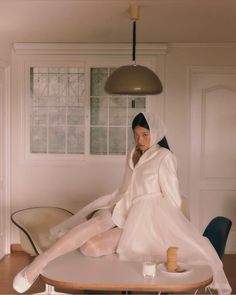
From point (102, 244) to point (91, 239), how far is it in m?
0.08

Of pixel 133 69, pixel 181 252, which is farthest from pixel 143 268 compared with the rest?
pixel 133 69

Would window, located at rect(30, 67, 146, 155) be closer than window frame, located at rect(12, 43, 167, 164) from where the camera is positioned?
No

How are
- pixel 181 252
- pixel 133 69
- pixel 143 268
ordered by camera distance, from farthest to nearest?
1. pixel 133 69
2. pixel 181 252
3. pixel 143 268

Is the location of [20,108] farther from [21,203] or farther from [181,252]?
[181,252]

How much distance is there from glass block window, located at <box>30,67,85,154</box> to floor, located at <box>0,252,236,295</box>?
1.25m

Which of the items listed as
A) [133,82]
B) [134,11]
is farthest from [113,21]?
[133,82]

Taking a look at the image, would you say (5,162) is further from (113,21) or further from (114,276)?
(114,276)

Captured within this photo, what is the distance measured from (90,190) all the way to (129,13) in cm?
249

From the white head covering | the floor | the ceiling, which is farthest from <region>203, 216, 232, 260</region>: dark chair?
the ceiling

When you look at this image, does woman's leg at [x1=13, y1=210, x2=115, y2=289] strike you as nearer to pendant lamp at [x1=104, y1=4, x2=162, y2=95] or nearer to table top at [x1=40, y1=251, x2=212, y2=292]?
table top at [x1=40, y1=251, x2=212, y2=292]

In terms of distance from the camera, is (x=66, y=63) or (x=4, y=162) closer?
(x=4, y=162)

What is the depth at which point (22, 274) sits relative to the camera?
3068mm

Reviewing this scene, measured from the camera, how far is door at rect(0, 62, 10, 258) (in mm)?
5777

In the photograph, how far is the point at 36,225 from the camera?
4500mm
